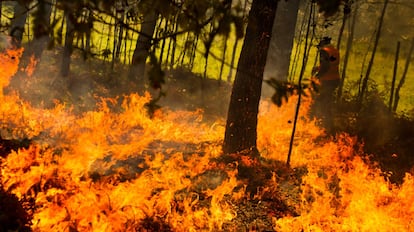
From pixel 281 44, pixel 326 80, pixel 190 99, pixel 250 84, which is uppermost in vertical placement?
pixel 281 44

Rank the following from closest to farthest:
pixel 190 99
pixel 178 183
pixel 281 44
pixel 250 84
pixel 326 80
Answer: pixel 178 183 → pixel 250 84 → pixel 326 80 → pixel 190 99 → pixel 281 44

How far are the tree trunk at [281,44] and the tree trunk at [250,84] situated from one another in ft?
20.8

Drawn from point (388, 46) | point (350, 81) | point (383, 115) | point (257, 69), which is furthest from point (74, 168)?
point (388, 46)

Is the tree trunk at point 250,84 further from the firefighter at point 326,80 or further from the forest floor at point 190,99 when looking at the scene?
the forest floor at point 190,99

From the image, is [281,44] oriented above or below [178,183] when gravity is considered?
above

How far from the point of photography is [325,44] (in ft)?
32.1

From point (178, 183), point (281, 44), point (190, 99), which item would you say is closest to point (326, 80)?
point (281, 44)

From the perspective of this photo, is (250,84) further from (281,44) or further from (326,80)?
(281,44)

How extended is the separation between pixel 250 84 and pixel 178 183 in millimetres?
2552

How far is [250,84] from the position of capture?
745cm

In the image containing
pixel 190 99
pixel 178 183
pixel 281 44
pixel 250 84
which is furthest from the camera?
pixel 281 44

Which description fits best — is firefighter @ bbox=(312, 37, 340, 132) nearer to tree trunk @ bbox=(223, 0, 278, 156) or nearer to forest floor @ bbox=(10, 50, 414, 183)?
forest floor @ bbox=(10, 50, 414, 183)

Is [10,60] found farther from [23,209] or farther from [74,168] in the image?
[23,209]

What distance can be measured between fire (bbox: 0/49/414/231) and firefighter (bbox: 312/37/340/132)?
4.91 ft
